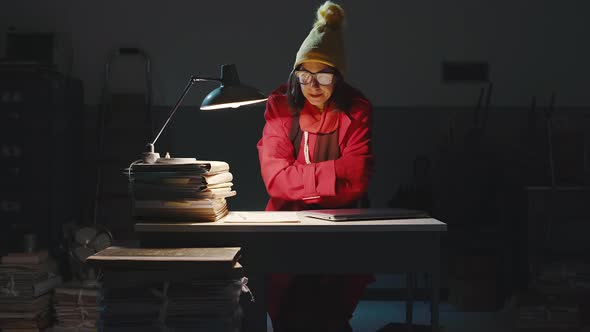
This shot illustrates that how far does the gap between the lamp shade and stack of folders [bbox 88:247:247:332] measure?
706 mm

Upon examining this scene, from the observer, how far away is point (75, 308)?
4.14 m

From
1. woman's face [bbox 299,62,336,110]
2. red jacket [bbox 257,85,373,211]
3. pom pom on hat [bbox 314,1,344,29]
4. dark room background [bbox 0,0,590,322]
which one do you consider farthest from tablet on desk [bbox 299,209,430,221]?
dark room background [bbox 0,0,590,322]

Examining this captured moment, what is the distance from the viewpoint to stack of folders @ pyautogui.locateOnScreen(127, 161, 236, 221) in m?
2.36

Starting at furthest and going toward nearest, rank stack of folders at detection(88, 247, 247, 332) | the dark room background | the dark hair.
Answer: the dark room background, the dark hair, stack of folders at detection(88, 247, 247, 332)

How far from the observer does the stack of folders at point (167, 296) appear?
2096 millimetres

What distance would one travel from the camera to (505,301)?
4754mm

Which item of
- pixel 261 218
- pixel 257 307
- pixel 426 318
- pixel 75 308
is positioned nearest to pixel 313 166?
pixel 261 218

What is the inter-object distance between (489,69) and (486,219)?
3.73ft

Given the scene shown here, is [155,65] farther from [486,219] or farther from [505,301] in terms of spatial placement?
[505,301]

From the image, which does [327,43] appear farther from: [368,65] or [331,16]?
[368,65]

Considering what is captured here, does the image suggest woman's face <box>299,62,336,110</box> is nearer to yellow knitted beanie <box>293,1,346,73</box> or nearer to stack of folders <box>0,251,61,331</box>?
yellow knitted beanie <box>293,1,346,73</box>

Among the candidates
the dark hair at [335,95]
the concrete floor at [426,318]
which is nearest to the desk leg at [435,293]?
the dark hair at [335,95]

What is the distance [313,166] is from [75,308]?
6.90ft

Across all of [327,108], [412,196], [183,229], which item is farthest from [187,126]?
[183,229]
